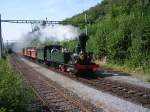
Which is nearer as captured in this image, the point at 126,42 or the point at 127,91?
the point at 127,91

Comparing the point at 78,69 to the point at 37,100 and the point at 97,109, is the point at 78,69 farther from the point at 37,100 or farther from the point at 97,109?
the point at 97,109

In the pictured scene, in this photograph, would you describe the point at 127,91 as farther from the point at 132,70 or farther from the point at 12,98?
the point at 132,70

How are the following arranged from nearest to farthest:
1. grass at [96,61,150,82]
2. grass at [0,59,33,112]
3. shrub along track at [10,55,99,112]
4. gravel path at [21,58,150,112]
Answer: grass at [0,59,33,112], gravel path at [21,58,150,112], shrub along track at [10,55,99,112], grass at [96,61,150,82]

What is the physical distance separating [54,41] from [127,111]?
34553 mm

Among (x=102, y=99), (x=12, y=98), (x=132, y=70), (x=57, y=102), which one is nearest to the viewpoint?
(x=12, y=98)

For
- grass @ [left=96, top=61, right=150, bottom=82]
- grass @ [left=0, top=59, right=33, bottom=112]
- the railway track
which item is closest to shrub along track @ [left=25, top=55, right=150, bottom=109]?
the railway track

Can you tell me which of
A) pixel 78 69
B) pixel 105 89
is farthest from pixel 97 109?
pixel 78 69

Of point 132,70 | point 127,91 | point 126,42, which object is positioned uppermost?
point 126,42

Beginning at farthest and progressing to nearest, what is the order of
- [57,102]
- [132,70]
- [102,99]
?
[132,70], [102,99], [57,102]

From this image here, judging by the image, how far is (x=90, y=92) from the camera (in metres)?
18.9

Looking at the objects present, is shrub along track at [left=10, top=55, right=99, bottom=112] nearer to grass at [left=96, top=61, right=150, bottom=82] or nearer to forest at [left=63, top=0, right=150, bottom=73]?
grass at [left=96, top=61, right=150, bottom=82]

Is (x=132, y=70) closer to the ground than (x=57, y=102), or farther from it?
farther from it

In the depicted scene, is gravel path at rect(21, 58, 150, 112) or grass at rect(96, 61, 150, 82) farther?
grass at rect(96, 61, 150, 82)

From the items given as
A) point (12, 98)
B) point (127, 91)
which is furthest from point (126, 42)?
point (12, 98)
